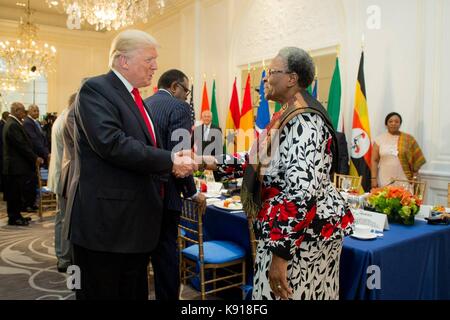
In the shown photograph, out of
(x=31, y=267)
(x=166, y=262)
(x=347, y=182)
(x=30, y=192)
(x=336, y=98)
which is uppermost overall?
(x=336, y=98)

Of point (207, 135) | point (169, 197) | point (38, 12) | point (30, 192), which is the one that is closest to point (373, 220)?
point (169, 197)

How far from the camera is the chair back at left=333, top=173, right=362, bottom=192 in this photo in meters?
2.86

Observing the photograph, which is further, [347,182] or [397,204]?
[347,182]

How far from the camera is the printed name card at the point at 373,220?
235 centimetres

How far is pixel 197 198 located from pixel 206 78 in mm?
5437

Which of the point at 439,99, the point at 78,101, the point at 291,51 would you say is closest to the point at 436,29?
the point at 439,99

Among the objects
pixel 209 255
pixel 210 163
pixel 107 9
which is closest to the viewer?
pixel 210 163

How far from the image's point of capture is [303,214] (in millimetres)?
1392

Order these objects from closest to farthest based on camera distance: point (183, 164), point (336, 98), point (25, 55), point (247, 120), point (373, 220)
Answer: point (183, 164), point (373, 220), point (336, 98), point (247, 120), point (25, 55)

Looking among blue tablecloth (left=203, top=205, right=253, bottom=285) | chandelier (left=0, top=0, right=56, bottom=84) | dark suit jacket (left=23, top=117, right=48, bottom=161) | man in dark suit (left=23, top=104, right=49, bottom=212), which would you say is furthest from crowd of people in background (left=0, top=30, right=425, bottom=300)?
chandelier (left=0, top=0, right=56, bottom=84)

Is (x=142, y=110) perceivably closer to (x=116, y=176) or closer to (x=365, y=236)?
(x=116, y=176)

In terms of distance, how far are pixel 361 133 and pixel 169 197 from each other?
3.08m

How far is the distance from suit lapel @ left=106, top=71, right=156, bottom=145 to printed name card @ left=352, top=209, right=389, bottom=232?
58.6 inches

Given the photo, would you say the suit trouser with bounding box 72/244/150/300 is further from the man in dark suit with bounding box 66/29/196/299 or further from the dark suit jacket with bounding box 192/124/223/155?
the dark suit jacket with bounding box 192/124/223/155
